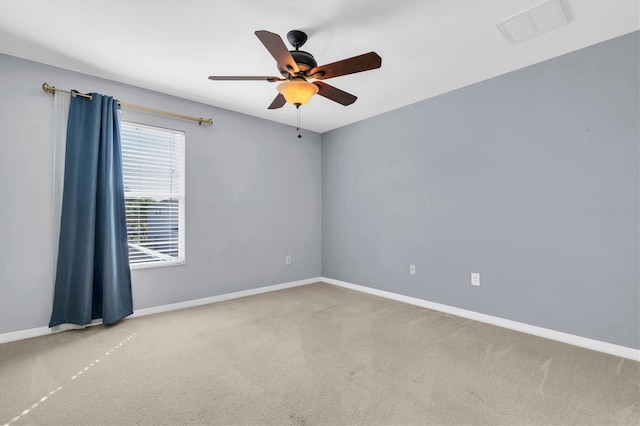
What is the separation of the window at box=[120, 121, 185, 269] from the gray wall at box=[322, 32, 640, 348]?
254cm

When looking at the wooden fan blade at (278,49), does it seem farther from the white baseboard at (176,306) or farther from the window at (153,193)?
the white baseboard at (176,306)

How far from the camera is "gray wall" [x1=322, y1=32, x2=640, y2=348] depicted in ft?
7.78

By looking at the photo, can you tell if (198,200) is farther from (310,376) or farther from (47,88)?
(310,376)

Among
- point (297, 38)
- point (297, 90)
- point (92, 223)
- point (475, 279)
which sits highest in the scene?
point (297, 38)

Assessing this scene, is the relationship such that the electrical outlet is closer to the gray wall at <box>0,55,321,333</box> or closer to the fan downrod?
the gray wall at <box>0,55,321,333</box>

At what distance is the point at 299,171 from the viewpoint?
4754 millimetres

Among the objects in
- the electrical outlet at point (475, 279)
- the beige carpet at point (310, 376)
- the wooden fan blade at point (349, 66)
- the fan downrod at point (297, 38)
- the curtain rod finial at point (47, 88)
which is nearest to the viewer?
the beige carpet at point (310, 376)

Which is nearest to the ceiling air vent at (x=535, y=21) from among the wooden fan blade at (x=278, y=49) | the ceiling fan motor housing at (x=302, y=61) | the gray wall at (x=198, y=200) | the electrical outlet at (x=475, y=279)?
the ceiling fan motor housing at (x=302, y=61)

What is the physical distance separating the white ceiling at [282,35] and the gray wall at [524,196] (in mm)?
316

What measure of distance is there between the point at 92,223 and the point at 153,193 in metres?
0.69

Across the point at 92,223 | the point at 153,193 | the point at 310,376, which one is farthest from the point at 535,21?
the point at 92,223

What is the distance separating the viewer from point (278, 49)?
179 centimetres

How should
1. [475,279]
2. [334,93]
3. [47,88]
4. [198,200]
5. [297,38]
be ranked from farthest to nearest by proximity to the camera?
[198,200], [475,279], [47,88], [334,93], [297,38]

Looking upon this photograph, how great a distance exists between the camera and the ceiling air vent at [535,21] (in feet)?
6.61
